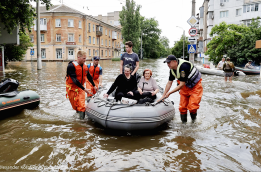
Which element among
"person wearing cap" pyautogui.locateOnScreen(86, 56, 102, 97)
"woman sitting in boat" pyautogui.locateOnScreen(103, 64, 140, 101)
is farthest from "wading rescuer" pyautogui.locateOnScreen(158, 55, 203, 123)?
"person wearing cap" pyautogui.locateOnScreen(86, 56, 102, 97)

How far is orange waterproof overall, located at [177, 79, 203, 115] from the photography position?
17.6ft

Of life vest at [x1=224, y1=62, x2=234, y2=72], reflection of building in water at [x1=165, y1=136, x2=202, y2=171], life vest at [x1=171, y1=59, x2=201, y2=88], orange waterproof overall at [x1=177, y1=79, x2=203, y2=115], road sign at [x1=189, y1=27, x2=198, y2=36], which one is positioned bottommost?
reflection of building in water at [x1=165, y1=136, x2=202, y2=171]

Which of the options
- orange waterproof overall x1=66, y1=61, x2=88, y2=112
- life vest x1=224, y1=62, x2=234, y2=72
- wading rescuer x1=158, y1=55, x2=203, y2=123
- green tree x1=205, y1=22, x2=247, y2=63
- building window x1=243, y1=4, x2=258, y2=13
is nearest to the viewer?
wading rescuer x1=158, y1=55, x2=203, y2=123

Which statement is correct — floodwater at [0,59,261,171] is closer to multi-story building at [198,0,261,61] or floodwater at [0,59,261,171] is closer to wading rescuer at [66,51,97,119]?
wading rescuer at [66,51,97,119]

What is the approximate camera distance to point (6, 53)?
2261 cm

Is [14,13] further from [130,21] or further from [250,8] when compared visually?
[130,21]

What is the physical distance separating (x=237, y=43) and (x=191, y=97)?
870 inches

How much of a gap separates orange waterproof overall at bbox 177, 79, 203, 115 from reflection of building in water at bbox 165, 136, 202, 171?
2.89 ft

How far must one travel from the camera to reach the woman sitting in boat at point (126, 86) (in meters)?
5.93

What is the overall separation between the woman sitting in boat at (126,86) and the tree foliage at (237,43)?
19.3 metres

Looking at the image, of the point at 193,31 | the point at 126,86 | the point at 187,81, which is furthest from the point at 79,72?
the point at 193,31

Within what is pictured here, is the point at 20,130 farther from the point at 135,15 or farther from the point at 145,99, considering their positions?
the point at 135,15

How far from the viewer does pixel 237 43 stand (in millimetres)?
24609

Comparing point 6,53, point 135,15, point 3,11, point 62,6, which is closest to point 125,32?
point 135,15
